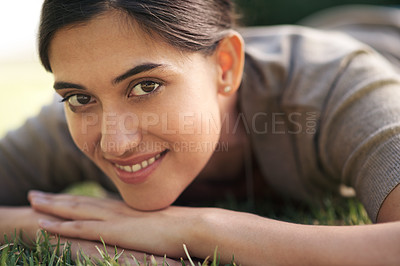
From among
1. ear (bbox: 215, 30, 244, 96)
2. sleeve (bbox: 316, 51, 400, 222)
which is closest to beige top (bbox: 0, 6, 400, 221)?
sleeve (bbox: 316, 51, 400, 222)

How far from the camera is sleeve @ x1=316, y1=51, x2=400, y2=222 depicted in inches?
59.9

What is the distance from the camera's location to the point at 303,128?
1.96 metres

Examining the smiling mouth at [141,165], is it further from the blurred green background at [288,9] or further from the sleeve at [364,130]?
the blurred green background at [288,9]

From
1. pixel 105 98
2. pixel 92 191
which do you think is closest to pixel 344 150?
pixel 105 98

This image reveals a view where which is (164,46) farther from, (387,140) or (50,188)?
(50,188)

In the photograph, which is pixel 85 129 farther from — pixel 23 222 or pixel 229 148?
pixel 229 148

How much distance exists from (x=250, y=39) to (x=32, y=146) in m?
1.40

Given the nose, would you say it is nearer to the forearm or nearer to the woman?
the woman

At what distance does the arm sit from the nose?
0.95 ft

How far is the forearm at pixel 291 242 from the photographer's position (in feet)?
4.08

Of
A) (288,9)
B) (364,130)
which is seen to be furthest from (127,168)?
(288,9)

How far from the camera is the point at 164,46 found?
1.54 metres

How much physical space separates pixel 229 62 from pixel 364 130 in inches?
24.8

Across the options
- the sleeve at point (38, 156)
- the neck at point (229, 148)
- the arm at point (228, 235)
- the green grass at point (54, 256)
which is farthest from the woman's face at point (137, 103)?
the sleeve at point (38, 156)
